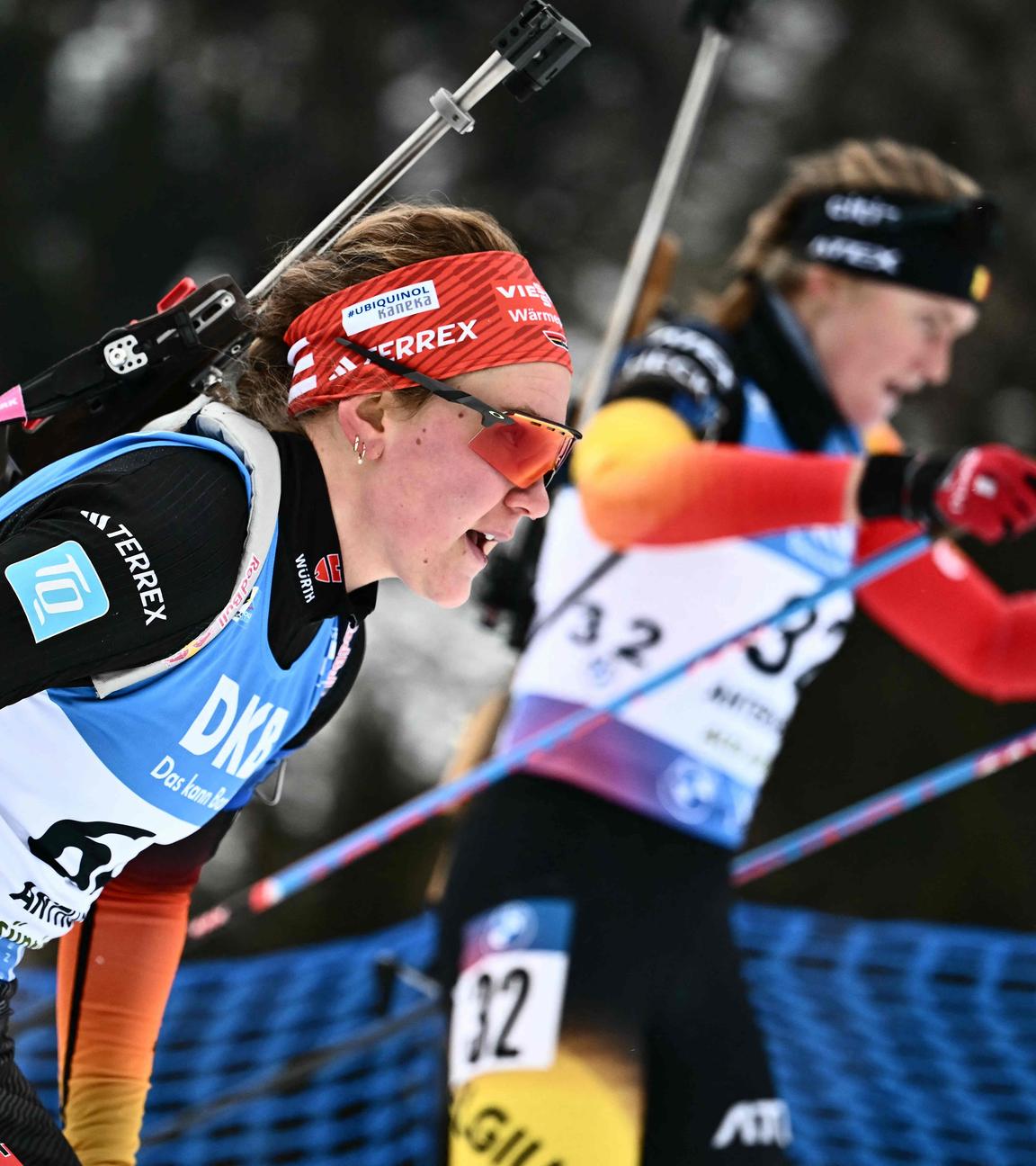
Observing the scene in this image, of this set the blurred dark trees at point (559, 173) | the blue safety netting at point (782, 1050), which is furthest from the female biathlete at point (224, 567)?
the blurred dark trees at point (559, 173)

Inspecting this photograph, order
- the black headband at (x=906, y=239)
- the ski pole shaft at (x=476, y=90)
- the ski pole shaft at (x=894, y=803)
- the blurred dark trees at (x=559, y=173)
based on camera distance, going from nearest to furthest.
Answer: the ski pole shaft at (x=476, y=90) → the black headband at (x=906, y=239) → the ski pole shaft at (x=894, y=803) → the blurred dark trees at (x=559, y=173)

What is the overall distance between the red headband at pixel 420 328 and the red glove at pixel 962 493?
926 millimetres

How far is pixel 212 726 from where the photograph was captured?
1.38 meters

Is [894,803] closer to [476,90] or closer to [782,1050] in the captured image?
[782,1050]

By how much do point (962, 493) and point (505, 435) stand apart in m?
1.08

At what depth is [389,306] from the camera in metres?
1.46

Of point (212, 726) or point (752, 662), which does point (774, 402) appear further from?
point (212, 726)

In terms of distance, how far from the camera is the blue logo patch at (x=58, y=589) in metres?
1.13

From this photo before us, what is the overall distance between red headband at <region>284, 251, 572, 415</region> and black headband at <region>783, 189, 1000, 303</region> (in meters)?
1.26

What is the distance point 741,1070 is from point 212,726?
3.93 ft

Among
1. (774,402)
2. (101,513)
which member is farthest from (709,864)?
(101,513)

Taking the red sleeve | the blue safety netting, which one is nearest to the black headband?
the red sleeve

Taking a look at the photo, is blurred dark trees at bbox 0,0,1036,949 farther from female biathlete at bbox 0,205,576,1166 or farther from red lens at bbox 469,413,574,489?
red lens at bbox 469,413,574,489

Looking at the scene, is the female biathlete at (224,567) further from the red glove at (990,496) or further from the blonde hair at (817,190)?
the blonde hair at (817,190)
